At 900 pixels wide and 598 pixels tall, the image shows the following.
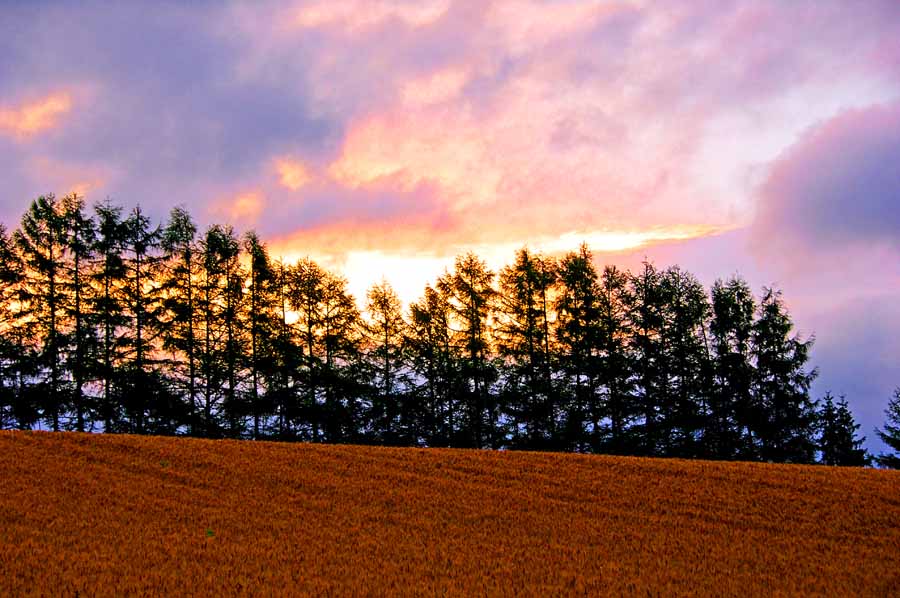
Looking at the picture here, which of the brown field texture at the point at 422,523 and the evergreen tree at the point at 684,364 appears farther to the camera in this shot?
the evergreen tree at the point at 684,364

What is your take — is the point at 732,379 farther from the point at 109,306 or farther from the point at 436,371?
the point at 109,306

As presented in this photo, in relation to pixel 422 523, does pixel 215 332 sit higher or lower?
higher

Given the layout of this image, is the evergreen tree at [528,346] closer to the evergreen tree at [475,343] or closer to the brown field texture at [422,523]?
the evergreen tree at [475,343]

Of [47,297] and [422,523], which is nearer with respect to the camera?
[422,523]

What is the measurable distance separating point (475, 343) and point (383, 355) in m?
5.75

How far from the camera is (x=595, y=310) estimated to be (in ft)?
140

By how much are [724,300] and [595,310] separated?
981cm

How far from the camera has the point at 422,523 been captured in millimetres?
17938

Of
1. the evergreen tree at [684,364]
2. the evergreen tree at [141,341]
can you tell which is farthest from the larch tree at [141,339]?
the evergreen tree at [684,364]

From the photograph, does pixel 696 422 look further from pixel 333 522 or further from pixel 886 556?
pixel 333 522

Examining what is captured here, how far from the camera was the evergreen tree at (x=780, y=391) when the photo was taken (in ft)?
138

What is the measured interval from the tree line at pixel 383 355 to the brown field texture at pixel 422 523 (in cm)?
1217

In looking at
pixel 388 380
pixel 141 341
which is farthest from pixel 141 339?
pixel 388 380

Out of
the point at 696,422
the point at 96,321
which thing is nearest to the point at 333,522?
the point at 96,321
